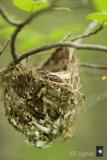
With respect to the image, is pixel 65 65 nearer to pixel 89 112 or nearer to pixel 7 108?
pixel 7 108

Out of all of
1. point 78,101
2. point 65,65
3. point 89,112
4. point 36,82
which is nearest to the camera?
point 36,82

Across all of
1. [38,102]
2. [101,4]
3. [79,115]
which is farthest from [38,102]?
[79,115]

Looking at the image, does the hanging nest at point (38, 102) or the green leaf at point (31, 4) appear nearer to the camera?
the green leaf at point (31, 4)

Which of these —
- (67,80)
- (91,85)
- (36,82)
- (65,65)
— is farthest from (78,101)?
(91,85)

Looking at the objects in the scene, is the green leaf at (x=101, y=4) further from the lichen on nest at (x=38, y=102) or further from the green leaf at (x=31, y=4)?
the lichen on nest at (x=38, y=102)

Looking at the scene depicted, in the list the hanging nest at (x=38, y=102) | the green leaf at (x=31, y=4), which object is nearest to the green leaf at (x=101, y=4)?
the green leaf at (x=31, y=4)

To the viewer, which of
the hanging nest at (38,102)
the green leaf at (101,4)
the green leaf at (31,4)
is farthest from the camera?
the hanging nest at (38,102)

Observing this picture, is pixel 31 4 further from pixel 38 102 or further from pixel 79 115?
pixel 79 115

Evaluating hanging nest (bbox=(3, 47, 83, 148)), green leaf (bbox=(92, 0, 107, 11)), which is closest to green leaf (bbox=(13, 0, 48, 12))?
green leaf (bbox=(92, 0, 107, 11))
